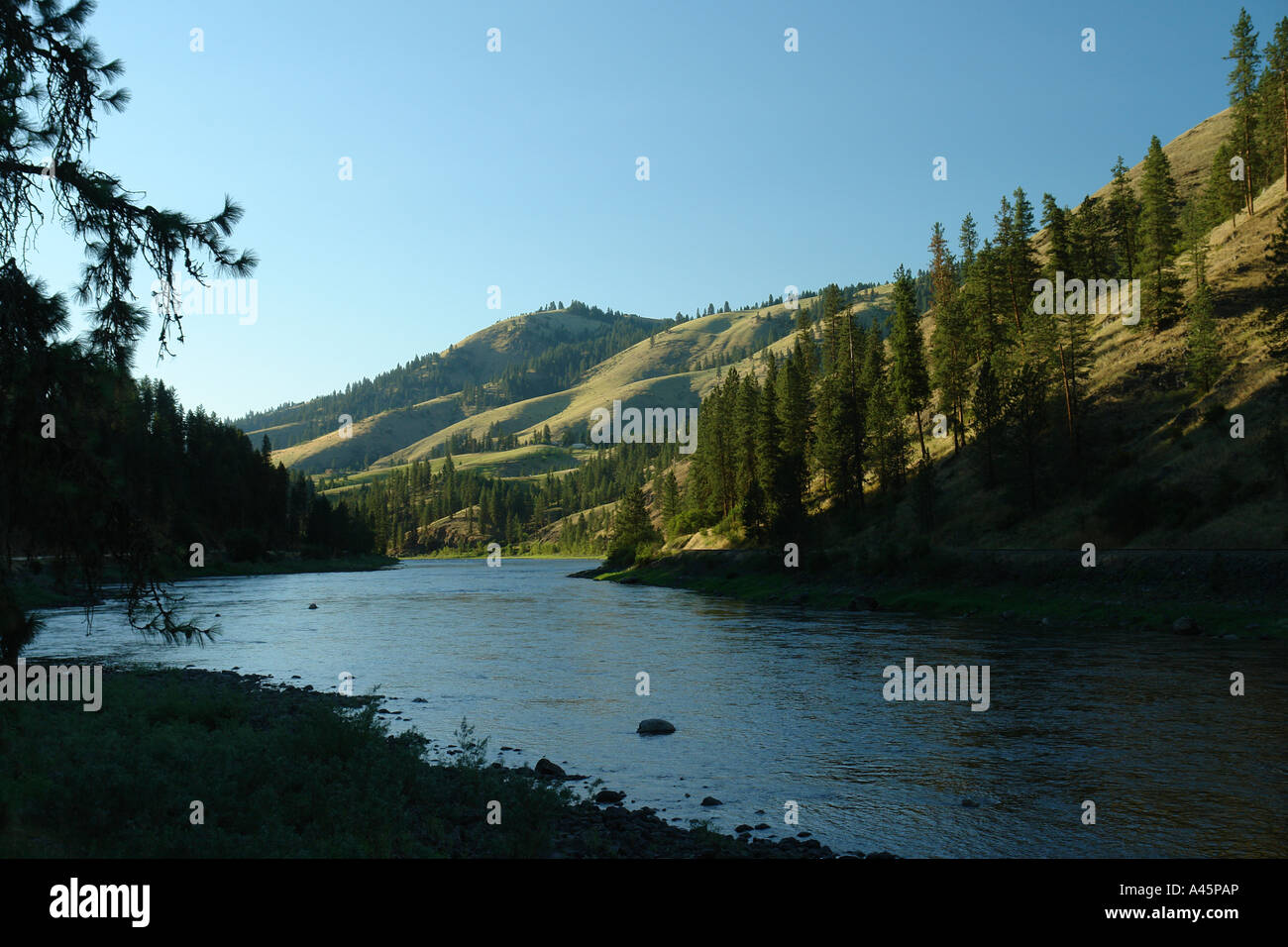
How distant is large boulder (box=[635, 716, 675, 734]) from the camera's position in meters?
22.8

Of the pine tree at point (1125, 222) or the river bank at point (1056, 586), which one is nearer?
the river bank at point (1056, 586)

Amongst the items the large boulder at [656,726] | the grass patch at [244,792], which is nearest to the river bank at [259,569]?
the grass patch at [244,792]

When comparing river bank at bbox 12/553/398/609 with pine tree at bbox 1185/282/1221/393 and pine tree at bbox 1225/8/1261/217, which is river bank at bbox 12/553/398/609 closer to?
pine tree at bbox 1185/282/1221/393

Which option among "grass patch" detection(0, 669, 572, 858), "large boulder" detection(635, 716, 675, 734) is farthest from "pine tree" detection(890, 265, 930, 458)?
"grass patch" detection(0, 669, 572, 858)

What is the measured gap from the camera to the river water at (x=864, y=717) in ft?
49.2

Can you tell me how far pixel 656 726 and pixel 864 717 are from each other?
647 cm

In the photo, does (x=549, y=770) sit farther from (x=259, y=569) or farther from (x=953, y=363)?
(x=259, y=569)

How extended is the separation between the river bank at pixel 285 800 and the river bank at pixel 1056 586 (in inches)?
1362

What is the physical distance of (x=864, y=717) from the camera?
2384 cm

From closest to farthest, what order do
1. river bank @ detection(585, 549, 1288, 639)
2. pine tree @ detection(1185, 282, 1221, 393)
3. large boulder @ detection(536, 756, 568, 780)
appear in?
large boulder @ detection(536, 756, 568, 780) < river bank @ detection(585, 549, 1288, 639) < pine tree @ detection(1185, 282, 1221, 393)

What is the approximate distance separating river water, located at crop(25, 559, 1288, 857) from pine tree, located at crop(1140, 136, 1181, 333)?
2056 inches

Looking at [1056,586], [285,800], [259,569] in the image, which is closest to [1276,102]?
[1056,586]

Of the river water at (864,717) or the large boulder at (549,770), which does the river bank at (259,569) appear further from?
the large boulder at (549,770)
